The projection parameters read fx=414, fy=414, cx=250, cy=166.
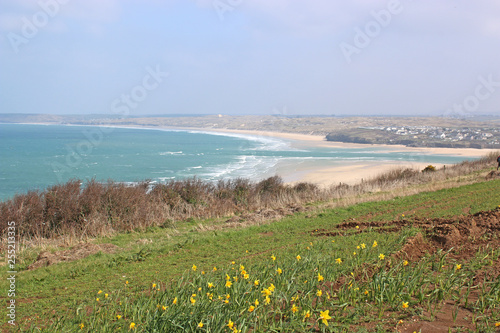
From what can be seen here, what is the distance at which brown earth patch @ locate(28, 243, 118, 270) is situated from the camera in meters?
9.50

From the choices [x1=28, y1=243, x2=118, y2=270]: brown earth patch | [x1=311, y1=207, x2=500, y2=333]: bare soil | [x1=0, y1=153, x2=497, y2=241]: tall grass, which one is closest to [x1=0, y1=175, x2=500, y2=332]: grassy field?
[x1=311, y1=207, x2=500, y2=333]: bare soil

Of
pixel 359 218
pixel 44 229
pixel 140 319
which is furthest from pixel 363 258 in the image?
pixel 44 229

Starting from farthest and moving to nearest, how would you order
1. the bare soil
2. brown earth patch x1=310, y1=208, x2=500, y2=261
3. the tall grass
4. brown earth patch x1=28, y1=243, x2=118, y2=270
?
the tall grass → brown earth patch x1=28, y1=243, x2=118, y2=270 → brown earth patch x1=310, y1=208, x2=500, y2=261 → the bare soil

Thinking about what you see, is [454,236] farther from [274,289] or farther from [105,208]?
[105,208]

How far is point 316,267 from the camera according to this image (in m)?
6.46

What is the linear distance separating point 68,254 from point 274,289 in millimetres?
6968

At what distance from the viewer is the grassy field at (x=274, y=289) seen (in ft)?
15.3

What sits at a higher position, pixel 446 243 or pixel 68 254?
pixel 446 243

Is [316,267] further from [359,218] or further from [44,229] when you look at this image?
[44,229]

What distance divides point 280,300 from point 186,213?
13.4 m

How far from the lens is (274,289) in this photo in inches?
206

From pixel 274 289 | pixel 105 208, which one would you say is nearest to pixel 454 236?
pixel 274 289

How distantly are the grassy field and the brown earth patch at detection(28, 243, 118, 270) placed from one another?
1.04 feet

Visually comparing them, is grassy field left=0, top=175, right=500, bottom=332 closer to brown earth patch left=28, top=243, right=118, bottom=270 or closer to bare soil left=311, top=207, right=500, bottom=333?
bare soil left=311, top=207, right=500, bottom=333
